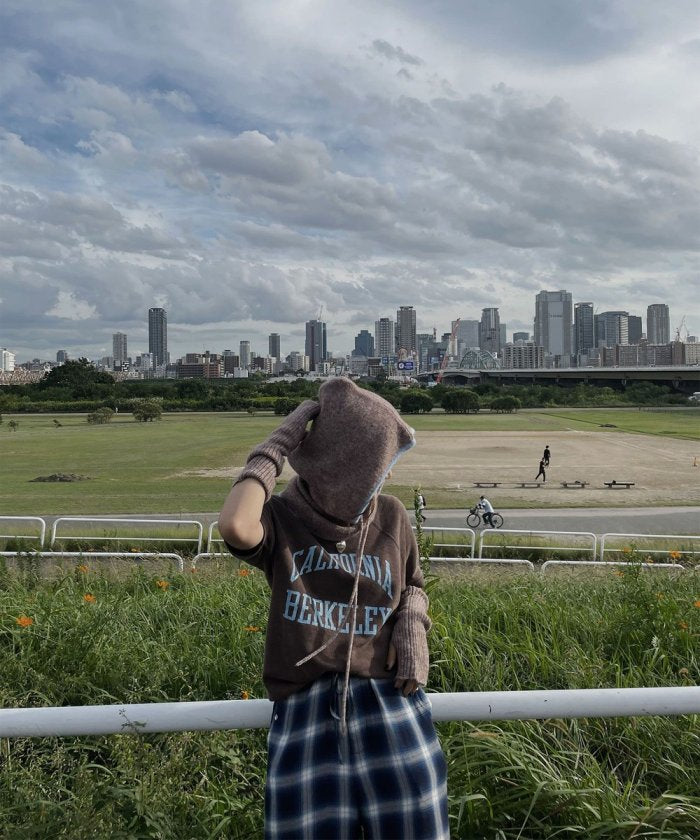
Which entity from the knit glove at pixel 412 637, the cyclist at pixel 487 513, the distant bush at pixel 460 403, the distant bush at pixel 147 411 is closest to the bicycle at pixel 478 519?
the cyclist at pixel 487 513

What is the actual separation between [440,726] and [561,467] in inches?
1462

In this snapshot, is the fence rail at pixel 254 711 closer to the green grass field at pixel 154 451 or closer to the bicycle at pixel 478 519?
the bicycle at pixel 478 519

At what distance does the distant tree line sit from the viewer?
254ft

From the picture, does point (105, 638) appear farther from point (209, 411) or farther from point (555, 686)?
point (209, 411)

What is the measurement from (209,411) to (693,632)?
85211 mm

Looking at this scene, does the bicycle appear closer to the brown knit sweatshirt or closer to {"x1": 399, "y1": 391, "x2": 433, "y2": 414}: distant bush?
the brown knit sweatshirt

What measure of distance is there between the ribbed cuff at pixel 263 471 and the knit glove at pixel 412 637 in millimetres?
509

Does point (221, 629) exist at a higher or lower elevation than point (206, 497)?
higher

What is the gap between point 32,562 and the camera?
591 cm

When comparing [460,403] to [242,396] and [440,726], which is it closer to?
[242,396]

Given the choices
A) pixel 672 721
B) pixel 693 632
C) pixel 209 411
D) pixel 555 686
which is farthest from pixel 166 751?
pixel 209 411

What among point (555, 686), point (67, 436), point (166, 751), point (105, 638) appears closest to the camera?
point (166, 751)

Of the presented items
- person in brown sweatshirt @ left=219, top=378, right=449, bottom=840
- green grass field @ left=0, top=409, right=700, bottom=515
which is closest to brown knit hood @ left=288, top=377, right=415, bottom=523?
person in brown sweatshirt @ left=219, top=378, right=449, bottom=840

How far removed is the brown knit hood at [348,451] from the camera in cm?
188
